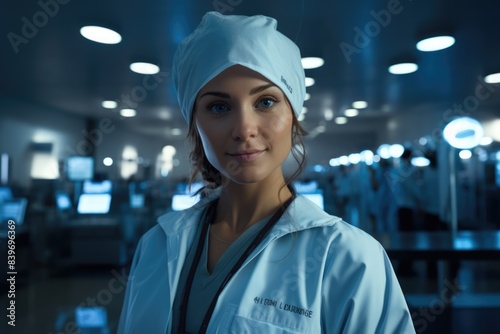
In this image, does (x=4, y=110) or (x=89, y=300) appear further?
(x=4, y=110)

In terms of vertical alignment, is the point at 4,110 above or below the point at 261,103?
above

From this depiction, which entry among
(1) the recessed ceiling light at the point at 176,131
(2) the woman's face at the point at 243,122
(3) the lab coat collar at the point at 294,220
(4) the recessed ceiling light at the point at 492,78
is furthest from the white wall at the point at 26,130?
(4) the recessed ceiling light at the point at 492,78

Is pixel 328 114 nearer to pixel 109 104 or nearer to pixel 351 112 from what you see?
pixel 351 112

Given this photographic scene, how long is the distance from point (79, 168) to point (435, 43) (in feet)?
23.2

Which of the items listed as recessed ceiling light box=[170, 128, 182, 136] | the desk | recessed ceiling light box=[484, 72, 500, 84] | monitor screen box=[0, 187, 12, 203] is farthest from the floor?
recessed ceiling light box=[170, 128, 182, 136]

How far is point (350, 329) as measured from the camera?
0.69m

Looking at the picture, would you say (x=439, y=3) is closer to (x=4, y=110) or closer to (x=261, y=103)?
(x=261, y=103)

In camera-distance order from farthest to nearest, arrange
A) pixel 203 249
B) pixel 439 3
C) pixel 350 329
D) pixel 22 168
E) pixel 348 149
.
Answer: pixel 348 149 < pixel 22 168 < pixel 439 3 < pixel 203 249 < pixel 350 329

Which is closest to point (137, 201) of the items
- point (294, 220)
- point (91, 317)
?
point (91, 317)

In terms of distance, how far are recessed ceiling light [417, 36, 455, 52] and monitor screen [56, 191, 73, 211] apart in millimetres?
5714

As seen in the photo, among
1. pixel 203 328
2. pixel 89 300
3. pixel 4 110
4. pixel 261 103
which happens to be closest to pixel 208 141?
pixel 261 103

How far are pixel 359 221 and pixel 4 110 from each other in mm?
7704

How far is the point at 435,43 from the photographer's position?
11.4 feet

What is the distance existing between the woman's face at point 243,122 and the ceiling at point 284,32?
1509 mm
